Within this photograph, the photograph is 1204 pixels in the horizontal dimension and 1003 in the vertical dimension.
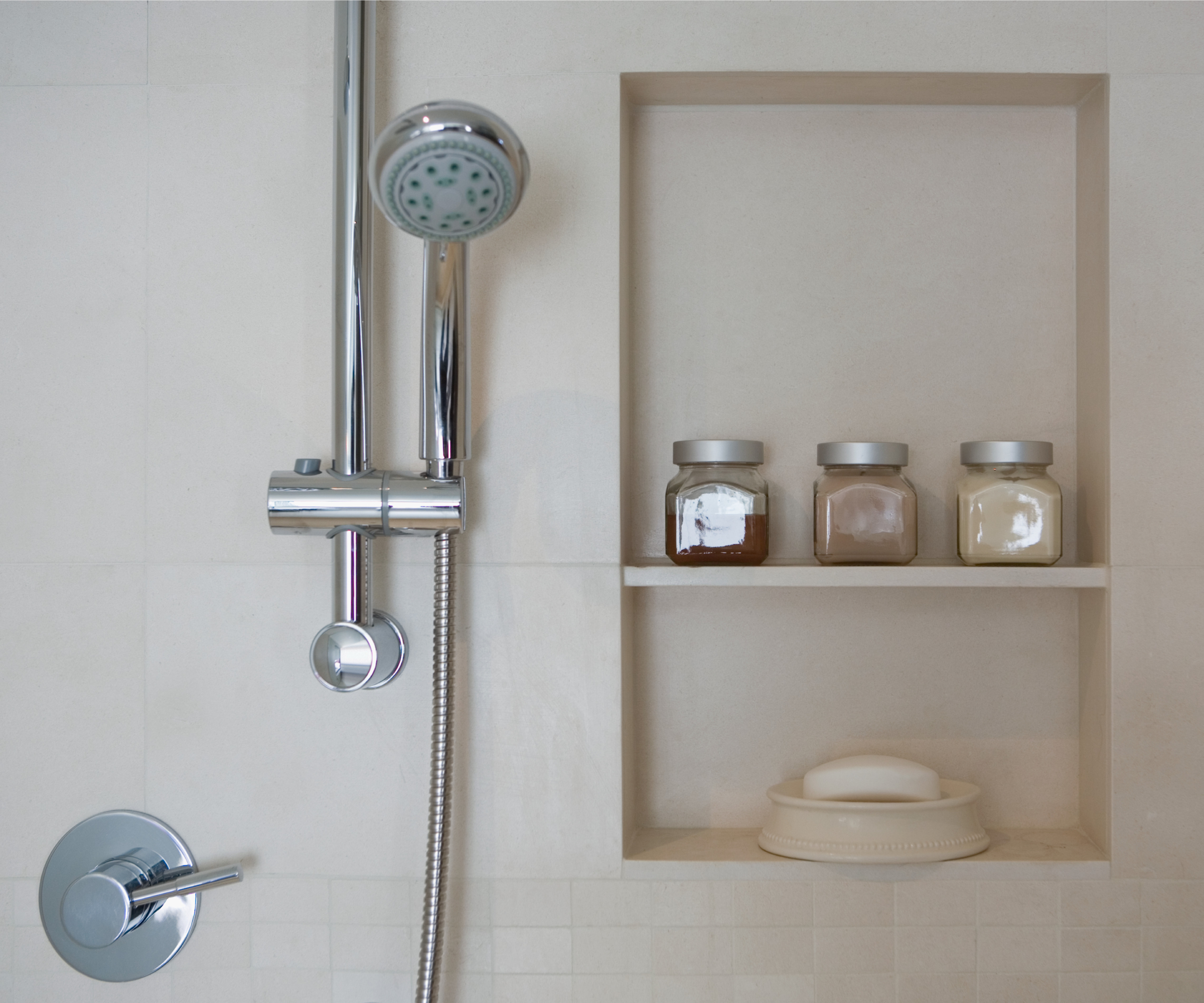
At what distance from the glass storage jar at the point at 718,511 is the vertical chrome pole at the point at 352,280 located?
0.85ft

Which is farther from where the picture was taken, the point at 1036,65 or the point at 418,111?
the point at 1036,65

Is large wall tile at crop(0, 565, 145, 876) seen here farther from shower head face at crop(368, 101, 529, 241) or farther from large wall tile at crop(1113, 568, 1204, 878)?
large wall tile at crop(1113, 568, 1204, 878)

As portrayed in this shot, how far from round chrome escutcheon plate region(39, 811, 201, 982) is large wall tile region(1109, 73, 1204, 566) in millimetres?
844

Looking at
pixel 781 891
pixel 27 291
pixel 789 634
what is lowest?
pixel 781 891

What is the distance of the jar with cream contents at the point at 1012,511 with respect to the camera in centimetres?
77

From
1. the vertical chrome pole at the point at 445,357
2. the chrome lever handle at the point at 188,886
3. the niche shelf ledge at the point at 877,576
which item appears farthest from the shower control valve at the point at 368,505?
the chrome lever handle at the point at 188,886

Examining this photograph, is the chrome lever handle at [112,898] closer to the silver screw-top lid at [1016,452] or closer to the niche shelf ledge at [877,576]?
the niche shelf ledge at [877,576]

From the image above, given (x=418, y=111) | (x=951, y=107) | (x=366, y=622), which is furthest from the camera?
(x=951, y=107)

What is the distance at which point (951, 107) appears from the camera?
88 cm

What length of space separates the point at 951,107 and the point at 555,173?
0.39 metres

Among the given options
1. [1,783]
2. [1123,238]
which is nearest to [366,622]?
[1,783]

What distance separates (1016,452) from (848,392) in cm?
17

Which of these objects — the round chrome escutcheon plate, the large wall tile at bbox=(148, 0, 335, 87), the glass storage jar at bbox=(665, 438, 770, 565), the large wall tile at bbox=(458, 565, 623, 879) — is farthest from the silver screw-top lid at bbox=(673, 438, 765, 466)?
the round chrome escutcheon plate

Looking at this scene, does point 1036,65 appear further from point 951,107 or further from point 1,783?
point 1,783
